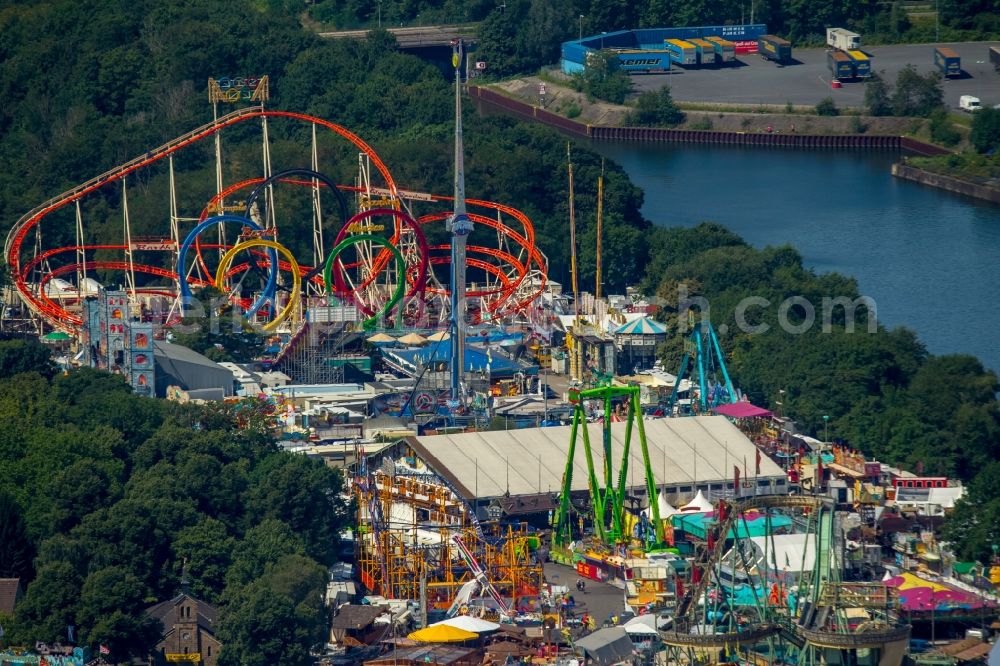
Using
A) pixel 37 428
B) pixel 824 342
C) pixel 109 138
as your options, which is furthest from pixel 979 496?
pixel 109 138

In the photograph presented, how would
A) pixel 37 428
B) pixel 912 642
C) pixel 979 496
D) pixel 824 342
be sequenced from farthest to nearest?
1. pixel 824 342
2. pixel 37 428
3. pixel 979 496
4. pixel 912 642

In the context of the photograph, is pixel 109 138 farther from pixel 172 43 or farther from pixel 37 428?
pixel 37 428

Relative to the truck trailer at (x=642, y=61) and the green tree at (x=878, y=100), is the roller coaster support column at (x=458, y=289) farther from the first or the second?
the truck trailer at (x=642, y=61)

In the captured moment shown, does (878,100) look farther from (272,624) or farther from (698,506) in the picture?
(272,624)

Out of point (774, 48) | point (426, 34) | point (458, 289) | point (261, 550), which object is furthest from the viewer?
point (426, 34)

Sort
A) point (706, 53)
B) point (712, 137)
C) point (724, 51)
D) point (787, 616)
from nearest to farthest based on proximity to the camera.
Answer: point (787, 616) < point (712, 137) < point (706, 53) < point (724, 51)

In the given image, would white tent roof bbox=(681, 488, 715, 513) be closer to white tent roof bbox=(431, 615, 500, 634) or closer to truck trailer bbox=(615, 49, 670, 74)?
white tent roof bbox=(431, 615, 500, 634)

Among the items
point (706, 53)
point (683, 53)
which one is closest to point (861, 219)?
point (683, 53)
